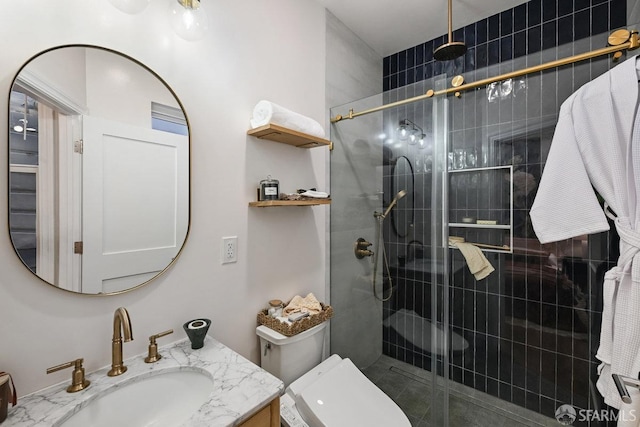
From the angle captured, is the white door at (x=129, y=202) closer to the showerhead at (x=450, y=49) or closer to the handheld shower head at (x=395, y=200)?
the handheld shower head at (x=395, y=200)

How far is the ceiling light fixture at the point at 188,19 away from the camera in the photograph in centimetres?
105

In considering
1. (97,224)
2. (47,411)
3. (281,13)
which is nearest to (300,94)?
(281,13)

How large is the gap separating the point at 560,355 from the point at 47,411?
228 centimetres

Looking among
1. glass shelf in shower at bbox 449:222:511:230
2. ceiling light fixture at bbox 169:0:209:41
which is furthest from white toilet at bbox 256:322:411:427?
ceiling light fixture at bbox 169:0:209:41

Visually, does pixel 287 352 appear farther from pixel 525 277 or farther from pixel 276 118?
pixel 525 277

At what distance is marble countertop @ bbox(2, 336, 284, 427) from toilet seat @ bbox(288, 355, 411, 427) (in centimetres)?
43

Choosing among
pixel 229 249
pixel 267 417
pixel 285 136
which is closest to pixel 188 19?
pixel 285 136

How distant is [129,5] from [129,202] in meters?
0.65

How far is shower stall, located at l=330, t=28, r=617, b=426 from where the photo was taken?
1475mm

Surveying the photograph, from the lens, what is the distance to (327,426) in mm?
1113

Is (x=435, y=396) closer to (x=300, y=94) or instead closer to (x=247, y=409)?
(x=247, y=409)

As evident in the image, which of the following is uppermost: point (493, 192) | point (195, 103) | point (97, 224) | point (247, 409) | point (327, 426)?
point (195, 103)

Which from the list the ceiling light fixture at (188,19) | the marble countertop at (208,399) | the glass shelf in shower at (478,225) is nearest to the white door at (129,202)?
the marble countertop at (208,399)

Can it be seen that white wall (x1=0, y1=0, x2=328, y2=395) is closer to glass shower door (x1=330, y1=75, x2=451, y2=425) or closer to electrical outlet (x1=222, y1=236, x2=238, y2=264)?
electrical outlet (x1=222, y1=236, x2=238, y2=264)
